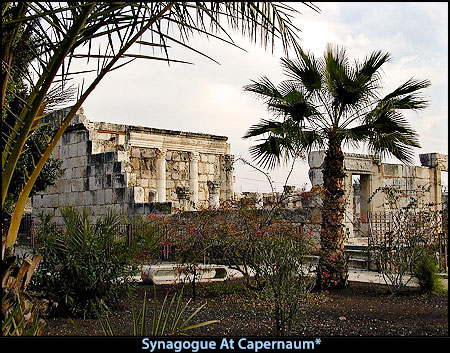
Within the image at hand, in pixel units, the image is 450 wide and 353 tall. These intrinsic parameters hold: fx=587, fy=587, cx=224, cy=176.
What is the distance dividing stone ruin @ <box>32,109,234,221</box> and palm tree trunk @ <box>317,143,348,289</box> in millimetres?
4692

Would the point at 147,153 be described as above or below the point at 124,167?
above

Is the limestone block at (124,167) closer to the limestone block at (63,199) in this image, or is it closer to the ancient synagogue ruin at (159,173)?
the ancient synagogue ruin at (159,173)

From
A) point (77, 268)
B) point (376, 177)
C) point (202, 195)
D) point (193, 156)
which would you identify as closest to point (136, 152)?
point (193, 156)

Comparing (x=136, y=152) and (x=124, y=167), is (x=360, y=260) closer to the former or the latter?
(x=124, y=167)

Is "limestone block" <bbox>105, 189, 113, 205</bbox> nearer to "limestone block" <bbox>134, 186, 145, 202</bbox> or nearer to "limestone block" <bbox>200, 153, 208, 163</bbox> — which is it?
"limestone block" <bbox>134, 186, 145, 202</bbox>

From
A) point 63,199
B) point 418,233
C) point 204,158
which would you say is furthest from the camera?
point 204,158

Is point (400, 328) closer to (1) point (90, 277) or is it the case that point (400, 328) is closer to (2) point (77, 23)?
(1) point (90, 277)

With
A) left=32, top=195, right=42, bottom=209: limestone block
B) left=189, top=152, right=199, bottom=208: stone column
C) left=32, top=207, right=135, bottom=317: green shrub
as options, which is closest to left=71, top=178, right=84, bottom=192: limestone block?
left=32, top=195, right=42, bottom=209: limestone block

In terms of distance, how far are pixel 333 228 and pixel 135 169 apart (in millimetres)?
11876

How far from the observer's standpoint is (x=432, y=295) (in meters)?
9.79

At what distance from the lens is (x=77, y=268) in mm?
7867

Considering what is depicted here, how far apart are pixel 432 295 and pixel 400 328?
2770 mm

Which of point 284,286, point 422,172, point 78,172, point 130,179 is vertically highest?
point 422,172
